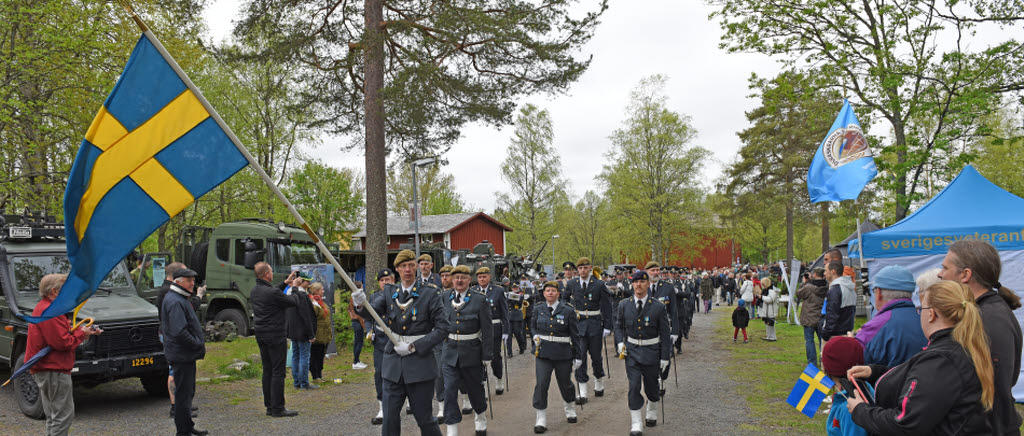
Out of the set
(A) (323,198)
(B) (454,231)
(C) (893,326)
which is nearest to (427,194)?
(B) (454,231)

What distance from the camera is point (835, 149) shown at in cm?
980

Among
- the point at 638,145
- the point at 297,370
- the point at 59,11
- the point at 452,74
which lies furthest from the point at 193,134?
the point at 638,145

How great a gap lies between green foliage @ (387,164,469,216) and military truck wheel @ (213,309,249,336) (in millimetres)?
37688

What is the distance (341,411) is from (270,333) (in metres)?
1.63

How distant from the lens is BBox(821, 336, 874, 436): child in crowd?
10.4ft

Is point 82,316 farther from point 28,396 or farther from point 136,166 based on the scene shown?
point 136,166

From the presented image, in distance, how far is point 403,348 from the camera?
548 cm

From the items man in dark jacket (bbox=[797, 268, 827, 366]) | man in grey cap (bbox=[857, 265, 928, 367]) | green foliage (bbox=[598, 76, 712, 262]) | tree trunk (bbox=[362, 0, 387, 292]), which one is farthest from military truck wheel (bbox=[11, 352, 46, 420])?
green foliage (bbox=[598, 76, 712, 262])

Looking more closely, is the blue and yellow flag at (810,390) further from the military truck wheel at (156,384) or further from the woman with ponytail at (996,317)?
the military truck wheel at (156,384)

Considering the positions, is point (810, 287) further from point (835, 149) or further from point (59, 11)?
point (59, 11)

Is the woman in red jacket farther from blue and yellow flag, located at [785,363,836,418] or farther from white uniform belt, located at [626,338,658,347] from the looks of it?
blue and yellow flag, located at [785,363,836,418]

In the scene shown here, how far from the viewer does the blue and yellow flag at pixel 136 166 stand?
14.4ft

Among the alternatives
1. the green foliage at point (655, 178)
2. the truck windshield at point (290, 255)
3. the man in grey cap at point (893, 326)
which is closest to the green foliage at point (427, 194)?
the green foliage at point (655, 178)

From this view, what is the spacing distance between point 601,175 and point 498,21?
3164cm
